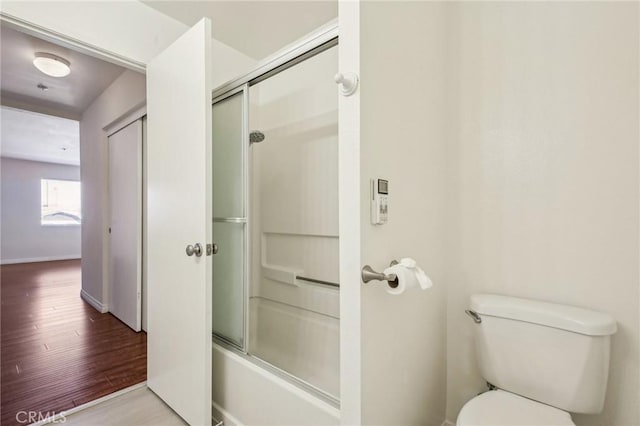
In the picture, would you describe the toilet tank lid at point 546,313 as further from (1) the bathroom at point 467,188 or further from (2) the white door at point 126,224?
(2) the white door at point 126,224

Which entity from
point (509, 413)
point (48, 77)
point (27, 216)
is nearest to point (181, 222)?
point (509, 413)

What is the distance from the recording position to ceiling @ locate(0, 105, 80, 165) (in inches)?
152

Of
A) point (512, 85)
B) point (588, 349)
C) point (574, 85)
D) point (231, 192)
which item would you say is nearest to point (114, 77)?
point (231, 192)

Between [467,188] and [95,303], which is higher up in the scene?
[467,188]

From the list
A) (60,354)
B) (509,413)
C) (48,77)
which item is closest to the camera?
(509,413)

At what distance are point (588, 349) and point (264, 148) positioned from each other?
2.03 m

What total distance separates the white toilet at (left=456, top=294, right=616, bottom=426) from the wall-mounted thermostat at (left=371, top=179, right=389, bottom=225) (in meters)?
0.68

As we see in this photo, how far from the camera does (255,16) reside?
6.24 feet

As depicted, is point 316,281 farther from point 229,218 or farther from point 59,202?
point 59,202

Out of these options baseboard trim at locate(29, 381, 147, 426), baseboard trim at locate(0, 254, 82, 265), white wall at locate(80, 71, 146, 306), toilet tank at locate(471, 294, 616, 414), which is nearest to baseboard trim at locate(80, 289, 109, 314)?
white wall at locate(80, 71, 146, 306)

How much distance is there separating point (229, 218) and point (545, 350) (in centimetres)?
154

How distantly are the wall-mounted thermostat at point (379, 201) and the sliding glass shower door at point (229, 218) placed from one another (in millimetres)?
827

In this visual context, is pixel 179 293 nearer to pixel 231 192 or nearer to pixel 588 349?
pixel 231 192

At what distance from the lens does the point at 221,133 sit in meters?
1.69
